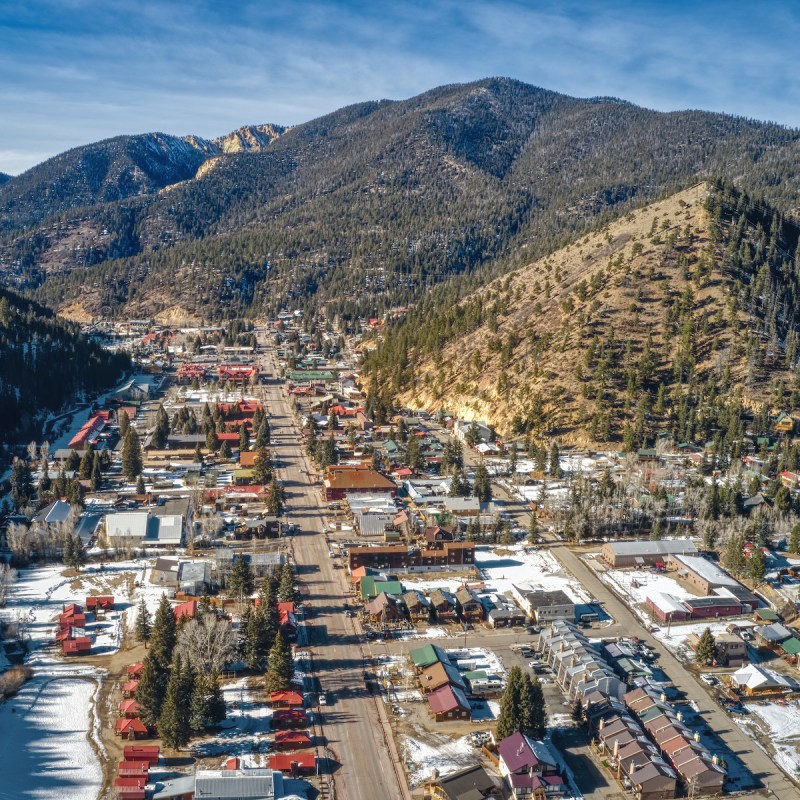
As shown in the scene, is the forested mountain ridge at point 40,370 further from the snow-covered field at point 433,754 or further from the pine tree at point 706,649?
the pine tree at point 706,649

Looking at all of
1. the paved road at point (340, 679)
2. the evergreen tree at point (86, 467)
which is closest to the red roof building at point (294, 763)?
the paved road at point (340, 679)

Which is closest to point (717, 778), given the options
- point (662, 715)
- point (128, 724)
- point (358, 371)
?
point (662, 715)

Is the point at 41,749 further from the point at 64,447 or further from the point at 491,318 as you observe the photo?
the point at 491,318

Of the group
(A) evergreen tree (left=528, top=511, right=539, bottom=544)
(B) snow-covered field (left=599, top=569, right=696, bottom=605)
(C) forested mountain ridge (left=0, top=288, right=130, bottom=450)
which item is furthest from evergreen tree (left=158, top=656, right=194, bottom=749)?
(C) forested mountain ridge (left=0, top=288, right=130, bottom=450)

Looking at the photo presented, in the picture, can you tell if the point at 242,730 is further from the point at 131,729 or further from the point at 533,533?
the point at 533,533

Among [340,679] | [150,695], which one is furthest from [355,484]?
[150,695]
